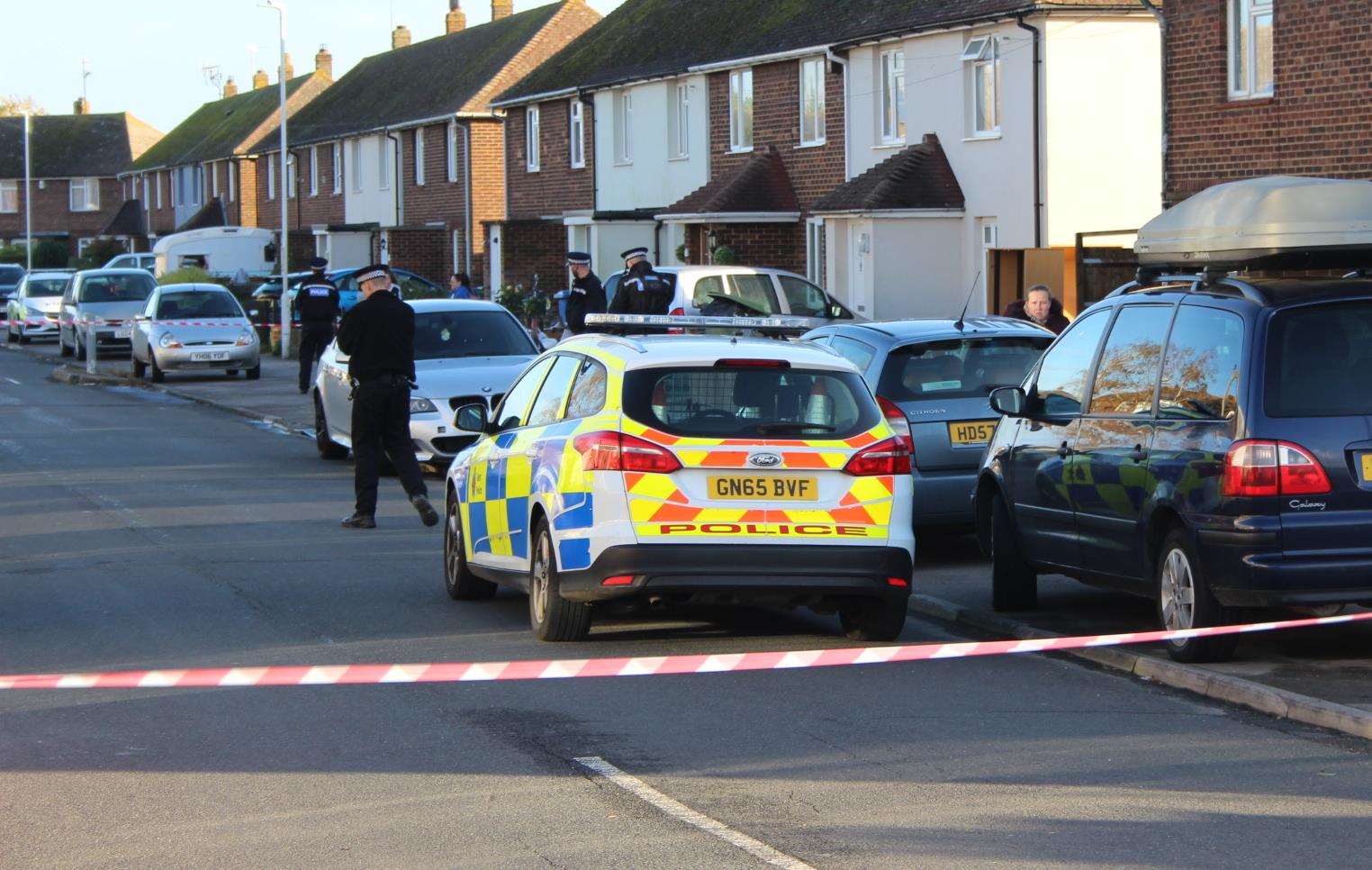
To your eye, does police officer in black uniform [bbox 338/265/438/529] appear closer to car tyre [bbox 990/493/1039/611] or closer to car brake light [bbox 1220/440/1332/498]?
car tyre [bbox 990/493/1039/611]

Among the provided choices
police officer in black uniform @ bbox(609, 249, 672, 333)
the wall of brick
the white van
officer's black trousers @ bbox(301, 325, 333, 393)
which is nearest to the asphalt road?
police officer in black uniform @ bbox(609, 249, 672, 333)

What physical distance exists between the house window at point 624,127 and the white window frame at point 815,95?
8.13m

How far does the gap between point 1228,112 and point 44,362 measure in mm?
28837

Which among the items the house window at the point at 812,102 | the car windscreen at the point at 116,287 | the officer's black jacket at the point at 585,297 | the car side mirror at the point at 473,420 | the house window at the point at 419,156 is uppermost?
the house window at the point at 419,156

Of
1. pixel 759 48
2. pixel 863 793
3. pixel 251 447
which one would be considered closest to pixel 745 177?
pixel 759 48

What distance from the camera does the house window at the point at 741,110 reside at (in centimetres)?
3759

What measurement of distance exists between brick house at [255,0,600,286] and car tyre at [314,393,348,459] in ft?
101

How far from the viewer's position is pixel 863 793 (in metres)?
6.64

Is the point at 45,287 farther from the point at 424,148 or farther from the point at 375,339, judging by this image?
the point at 375,339

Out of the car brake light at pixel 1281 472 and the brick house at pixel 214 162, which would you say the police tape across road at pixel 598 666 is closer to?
the car brake light at pixel 1281 472

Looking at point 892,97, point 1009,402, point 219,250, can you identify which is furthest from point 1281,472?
point 219,250

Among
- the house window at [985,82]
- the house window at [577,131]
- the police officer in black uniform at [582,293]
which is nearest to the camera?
the police officer in black uniform at [582,293]

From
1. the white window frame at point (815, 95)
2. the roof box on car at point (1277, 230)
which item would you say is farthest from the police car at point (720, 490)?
the white window frame at point (815, 95)

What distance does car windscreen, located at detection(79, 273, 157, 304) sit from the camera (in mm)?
39281
